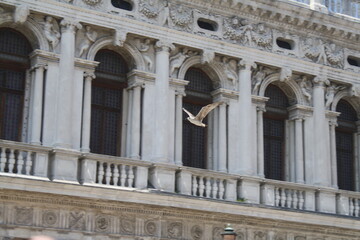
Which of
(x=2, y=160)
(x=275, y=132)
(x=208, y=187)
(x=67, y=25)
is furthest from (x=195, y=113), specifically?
(x=2, y=160)

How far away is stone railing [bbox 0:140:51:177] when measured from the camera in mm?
18375

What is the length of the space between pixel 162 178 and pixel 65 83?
10.5 ft

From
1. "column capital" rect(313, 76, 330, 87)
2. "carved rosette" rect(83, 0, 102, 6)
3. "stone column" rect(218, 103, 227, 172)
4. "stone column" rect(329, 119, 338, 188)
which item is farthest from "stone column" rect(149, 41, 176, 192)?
"stone column" rect(329, 119, 338, 188)

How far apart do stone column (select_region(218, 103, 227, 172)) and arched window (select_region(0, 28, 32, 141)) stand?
207 inches

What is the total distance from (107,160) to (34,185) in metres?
2.06

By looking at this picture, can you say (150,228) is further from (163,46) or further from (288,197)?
(163,46)

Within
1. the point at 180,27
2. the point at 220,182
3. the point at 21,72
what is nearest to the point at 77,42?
the point at 21,72

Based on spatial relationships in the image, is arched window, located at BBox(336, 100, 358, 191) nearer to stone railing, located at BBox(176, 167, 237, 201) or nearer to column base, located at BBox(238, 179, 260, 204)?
column base, located at BBox(238, 179, 260, 204)

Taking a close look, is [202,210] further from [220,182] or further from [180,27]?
[180,27]

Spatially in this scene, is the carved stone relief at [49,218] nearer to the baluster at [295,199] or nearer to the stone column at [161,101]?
the stone column at [161,101]

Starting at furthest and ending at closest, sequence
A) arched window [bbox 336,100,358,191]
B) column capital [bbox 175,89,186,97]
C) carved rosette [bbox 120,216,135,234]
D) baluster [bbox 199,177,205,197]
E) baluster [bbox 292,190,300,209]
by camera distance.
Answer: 1. arched window [bbox 336,100,358,191]
2. baluster [bbox 292,190,300,209]
3. column capital [bbox 175,89,186,97]
4. baluster [bbox 199,177,205,197]
5. carved rosette [bbox 120,216,135,234]

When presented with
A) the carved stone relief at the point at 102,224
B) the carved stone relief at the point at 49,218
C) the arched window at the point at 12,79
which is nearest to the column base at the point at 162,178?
the carved stone relief at the point at 102,224

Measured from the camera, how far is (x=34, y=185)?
18219 millimetres

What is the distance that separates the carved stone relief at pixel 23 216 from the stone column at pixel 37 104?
173 centimetres
